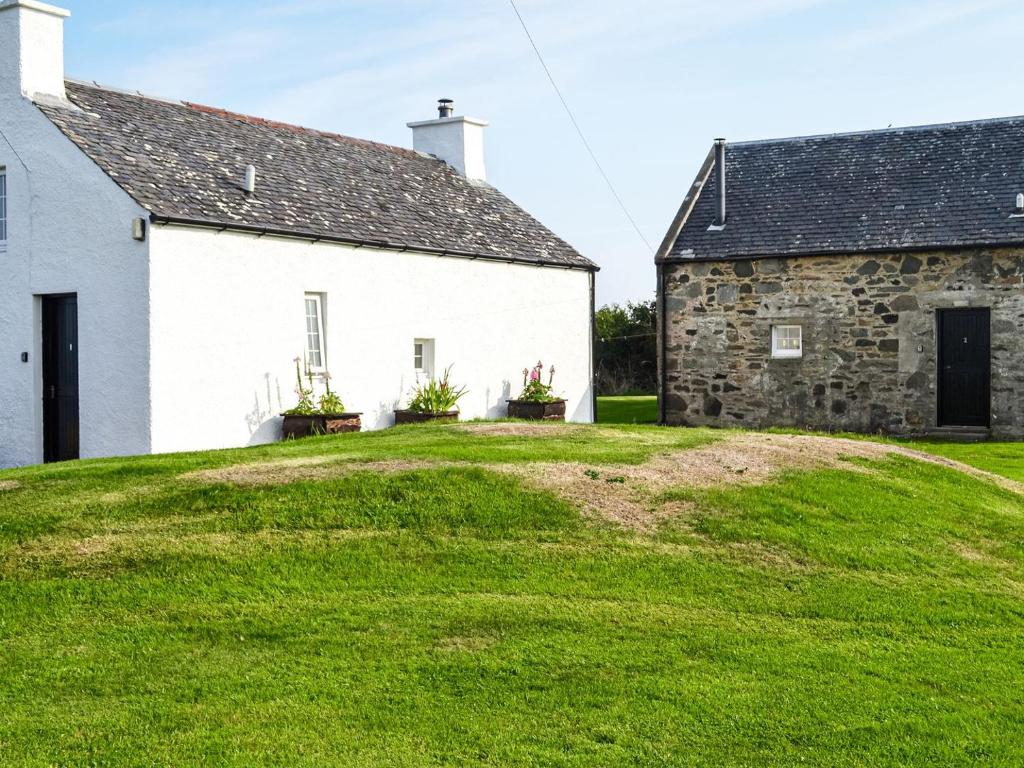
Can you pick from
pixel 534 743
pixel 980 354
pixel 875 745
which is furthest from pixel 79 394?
pixel 980 354

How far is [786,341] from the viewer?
2388cm

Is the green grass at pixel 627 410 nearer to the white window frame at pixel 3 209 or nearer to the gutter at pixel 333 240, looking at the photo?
the gutter at pixel 333 240

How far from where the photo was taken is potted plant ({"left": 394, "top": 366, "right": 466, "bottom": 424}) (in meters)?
19.2

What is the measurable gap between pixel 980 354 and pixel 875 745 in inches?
701

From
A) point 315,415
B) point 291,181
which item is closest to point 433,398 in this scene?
point 315,415

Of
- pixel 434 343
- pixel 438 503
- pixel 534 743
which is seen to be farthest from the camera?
pixel 434 343

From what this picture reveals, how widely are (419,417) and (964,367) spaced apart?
10.7 metres

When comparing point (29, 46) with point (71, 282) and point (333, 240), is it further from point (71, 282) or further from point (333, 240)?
point (333, 240)

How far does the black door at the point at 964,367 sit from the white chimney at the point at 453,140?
1046cm

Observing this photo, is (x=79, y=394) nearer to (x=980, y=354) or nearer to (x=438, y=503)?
(x=438, y=503)

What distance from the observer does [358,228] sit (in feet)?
63.5

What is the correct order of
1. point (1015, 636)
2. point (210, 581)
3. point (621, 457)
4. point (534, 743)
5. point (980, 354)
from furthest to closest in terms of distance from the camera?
point (980, 354), point (621, 457), point (210, 581), point (1015, 636), point (534, 743)

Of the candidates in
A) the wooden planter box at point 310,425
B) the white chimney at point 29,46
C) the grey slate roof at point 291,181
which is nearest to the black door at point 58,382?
the grey slate roof at point 291,181

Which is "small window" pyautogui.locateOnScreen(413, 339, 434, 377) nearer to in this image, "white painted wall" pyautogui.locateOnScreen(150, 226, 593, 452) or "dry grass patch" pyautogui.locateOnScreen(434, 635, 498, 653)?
"white painted wall" pyautogui.locateOnScreen(150, 226, 593, 452)
